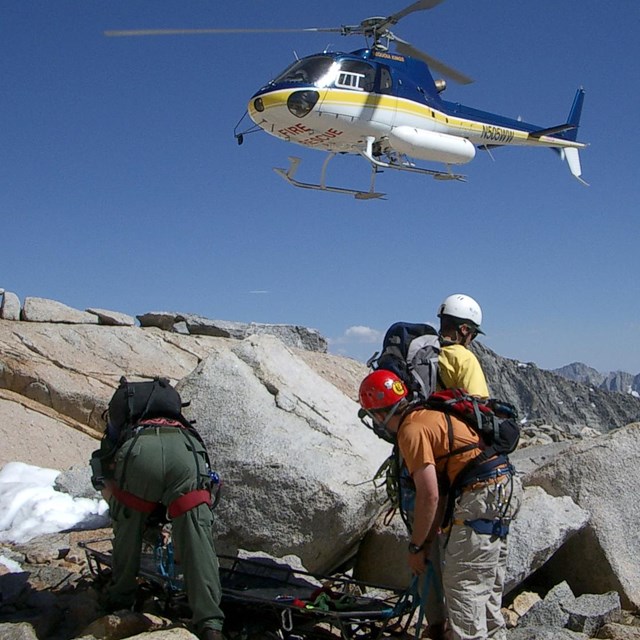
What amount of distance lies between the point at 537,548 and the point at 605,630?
2.53 ft

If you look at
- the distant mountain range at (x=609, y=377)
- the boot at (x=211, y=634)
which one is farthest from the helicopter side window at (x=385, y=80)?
the distant mountain range at (x=609, y=377)

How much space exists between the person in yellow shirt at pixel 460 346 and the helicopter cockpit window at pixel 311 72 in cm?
1227

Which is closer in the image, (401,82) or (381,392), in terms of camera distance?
(381,392)

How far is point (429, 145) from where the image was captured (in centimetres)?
1862

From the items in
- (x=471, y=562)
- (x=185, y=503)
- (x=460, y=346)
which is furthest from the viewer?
(x=460, y=346)

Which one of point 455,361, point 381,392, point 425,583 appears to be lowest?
point 425,583

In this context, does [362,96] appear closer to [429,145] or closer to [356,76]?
[356,76]

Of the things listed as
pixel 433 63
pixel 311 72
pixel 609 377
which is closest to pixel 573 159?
pixel 433 63

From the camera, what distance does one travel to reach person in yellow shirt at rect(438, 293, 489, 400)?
17.0 feet

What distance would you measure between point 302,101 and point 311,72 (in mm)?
830

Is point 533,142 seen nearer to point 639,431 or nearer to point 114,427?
point 639,431

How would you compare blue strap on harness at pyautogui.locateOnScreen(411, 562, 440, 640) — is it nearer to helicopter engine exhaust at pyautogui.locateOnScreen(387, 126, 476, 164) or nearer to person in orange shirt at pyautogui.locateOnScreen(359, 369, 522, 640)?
person in orange shirt at pyautogui.locateOnScreen(359, 369, 522, 640)

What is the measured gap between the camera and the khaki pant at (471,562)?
4.51 metres

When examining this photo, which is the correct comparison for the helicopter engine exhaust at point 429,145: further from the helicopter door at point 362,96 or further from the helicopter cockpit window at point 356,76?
the helicopter cockpit window at point 356,76
